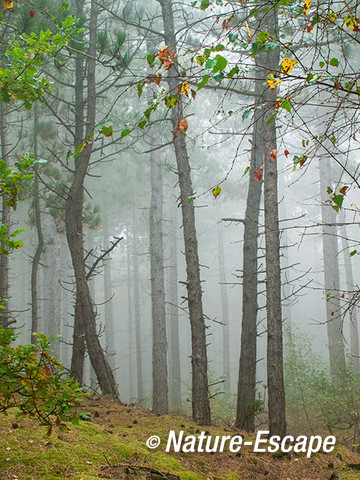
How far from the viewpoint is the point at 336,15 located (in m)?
2.00

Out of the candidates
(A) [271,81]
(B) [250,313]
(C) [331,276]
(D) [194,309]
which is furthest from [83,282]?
(C) [331,276]

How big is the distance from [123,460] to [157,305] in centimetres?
756

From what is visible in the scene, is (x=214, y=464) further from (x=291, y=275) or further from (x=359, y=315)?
(x=291, y=275)

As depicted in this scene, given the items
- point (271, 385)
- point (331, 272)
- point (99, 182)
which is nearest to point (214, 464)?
point (271, 385)

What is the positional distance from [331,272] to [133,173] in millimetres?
11677

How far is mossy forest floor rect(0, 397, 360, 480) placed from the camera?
8.41 feet

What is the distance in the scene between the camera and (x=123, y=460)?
300 cm

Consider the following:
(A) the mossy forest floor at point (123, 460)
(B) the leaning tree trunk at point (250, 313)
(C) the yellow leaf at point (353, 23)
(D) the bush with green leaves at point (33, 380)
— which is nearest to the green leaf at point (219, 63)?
(C) the yellow leaf at point (353, 23)

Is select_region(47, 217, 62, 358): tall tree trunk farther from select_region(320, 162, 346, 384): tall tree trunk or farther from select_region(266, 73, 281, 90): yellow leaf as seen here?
select_region(266, 73, 281, 90): yellow leaf

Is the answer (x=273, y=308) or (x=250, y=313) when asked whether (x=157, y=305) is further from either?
(x=273, y=308)

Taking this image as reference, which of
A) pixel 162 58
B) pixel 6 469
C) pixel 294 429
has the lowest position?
pixel 294 429

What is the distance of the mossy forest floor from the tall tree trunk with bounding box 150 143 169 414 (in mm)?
4949

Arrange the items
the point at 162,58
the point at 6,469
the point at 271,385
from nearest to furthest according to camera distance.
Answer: the point at 162,58 → the point at 6,469 → the point at 271,385

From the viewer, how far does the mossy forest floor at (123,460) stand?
8.41 ft
